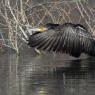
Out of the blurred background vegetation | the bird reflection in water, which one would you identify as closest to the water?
the bird reflection in water

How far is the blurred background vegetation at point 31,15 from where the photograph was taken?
61.3 feet

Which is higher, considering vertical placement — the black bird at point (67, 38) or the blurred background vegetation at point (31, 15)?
the blurred background vegetation at point (31, 15)

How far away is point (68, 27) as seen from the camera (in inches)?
509

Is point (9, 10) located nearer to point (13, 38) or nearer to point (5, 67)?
point (13, 38)

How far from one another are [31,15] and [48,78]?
9.28 m

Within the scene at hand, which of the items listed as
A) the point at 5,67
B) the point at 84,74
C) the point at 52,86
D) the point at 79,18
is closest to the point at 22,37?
the point at 79,18

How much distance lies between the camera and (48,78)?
418 inches

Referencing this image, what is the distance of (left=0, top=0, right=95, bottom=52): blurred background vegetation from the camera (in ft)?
61.3

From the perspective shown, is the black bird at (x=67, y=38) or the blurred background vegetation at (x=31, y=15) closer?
the black bird at (x=67, y=38)

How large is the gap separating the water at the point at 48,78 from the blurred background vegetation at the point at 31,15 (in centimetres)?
438

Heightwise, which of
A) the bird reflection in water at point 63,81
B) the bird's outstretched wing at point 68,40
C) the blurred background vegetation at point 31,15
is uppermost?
the blurred background vegetation at point 31,15

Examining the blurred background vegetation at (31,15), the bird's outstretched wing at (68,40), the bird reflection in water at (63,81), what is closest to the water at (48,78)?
the bird reflection in water at (63,81)

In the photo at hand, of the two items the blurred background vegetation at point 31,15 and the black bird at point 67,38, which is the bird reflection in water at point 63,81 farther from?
the blurred background vegetation at point 31,15

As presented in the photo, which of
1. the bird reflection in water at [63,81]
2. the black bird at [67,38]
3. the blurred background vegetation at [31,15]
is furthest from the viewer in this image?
the blurred background vegetation at [31,15]
